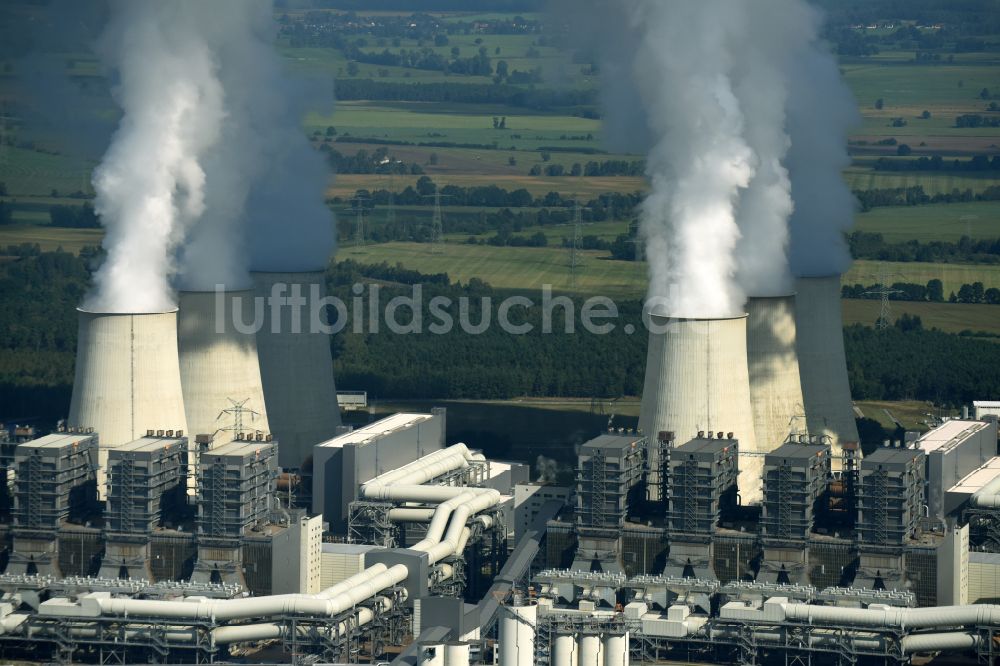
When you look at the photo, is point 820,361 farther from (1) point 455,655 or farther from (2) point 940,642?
(1) point 455,655

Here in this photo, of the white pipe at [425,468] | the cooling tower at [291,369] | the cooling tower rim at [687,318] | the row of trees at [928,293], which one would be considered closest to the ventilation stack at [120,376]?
the white pipe at [425,468]

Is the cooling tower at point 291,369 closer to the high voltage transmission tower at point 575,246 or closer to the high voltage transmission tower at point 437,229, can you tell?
the high voltage transmission tower at point 575,246

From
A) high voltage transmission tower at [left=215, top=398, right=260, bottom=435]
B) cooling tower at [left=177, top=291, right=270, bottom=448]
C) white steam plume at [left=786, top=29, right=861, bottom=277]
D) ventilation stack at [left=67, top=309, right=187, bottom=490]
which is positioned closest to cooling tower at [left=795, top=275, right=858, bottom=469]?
white steam plume at [left=786, top=29, right=861, bottom=277]

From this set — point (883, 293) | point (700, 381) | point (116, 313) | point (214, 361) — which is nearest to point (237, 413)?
point (214, 361)

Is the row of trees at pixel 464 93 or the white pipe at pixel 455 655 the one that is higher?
the row of trees at pixel 464 93

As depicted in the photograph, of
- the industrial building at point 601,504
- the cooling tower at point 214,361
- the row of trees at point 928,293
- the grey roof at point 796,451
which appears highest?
the row of trees at point 928,293

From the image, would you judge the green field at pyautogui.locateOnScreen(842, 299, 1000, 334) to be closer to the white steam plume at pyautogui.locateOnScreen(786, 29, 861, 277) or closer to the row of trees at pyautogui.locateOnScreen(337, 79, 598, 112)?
the white steam plume at pyautogui.locateOnScreen(786, 29, 861, 277)

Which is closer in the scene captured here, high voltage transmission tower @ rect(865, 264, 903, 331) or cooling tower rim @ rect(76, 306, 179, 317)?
Answer: cooling tower rim @ rect(76, 306, 179, 317)

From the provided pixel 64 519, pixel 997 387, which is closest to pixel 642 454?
pixel 64 519
